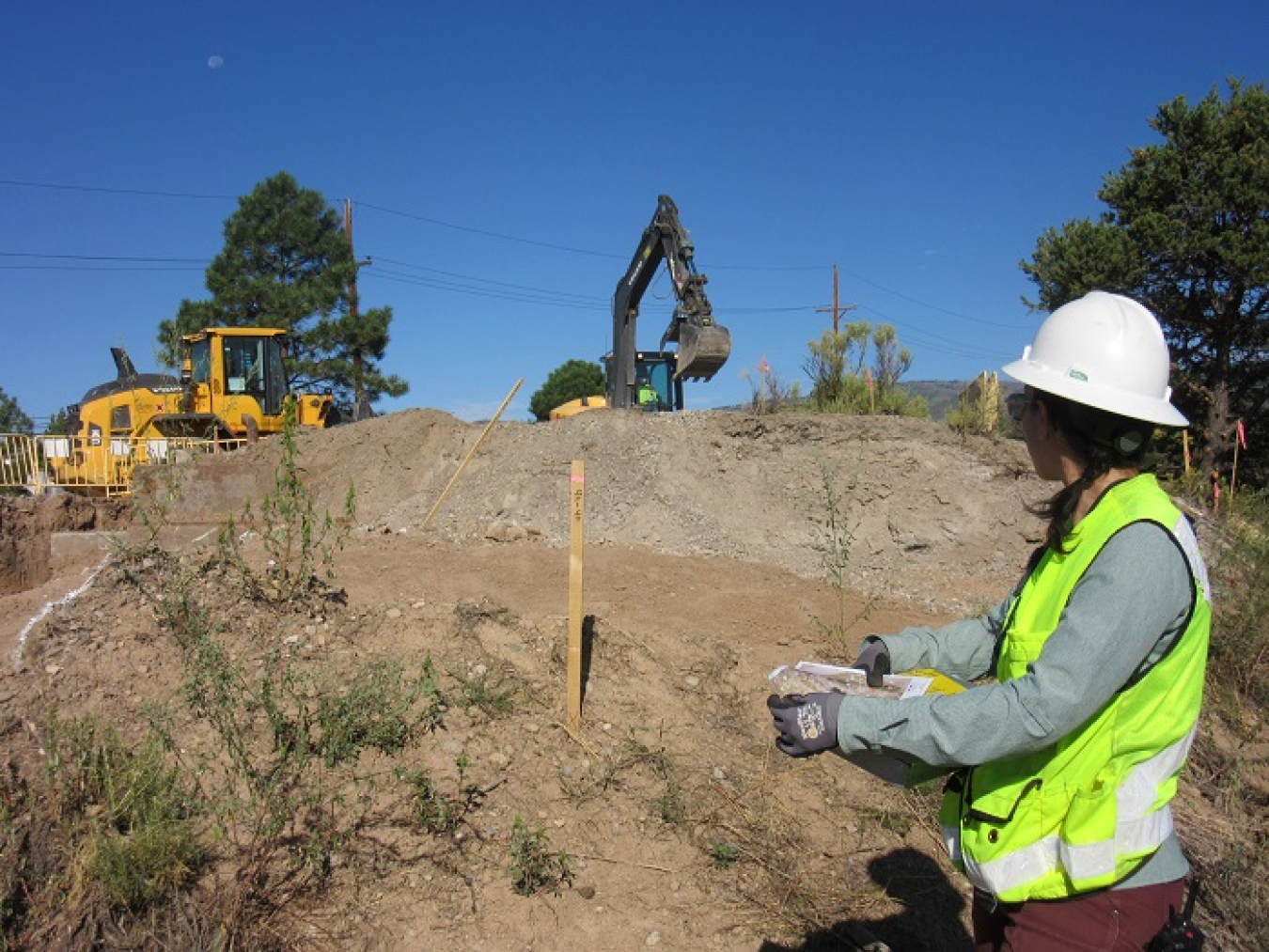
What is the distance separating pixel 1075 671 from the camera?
1572mm

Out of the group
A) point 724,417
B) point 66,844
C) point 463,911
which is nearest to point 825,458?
point 724,417

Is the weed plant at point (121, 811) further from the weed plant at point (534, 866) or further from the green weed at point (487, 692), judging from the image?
the green weed at point (487, 692)

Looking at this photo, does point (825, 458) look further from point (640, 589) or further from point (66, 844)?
point (66, 844)

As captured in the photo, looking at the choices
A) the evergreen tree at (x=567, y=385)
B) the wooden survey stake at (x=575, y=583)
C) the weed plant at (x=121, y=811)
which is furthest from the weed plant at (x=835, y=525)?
the evergreen tree at (x=567, y=385)

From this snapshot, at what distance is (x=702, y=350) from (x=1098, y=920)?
426 inches

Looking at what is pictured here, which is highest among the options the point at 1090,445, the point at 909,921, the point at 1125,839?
the point at 1090,445

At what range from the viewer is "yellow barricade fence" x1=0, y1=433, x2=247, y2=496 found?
13.5 m

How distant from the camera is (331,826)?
3602 millimetres

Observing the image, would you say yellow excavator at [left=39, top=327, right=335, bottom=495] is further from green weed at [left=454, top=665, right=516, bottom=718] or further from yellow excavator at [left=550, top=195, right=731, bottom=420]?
green weed at [left=454, top=665, right=516, bottom=718]

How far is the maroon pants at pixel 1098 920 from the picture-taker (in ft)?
5.71

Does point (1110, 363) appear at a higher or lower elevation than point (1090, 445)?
higher

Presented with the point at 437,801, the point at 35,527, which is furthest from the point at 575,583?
the point at 35,527

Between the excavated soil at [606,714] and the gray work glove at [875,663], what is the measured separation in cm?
199

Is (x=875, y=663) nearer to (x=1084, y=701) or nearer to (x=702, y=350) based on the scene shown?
(x=1084, y=701)
